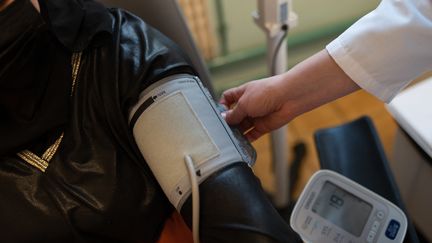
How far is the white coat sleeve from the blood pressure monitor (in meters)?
0.18

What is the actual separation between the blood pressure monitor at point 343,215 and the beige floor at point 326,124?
0.74 meters

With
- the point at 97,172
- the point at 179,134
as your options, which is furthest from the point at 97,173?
the point at 179,134

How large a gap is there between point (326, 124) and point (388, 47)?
101cm

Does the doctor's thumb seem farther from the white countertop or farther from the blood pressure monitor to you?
Answer: the white countertop

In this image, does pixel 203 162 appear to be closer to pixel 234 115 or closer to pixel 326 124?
pixel 234 115

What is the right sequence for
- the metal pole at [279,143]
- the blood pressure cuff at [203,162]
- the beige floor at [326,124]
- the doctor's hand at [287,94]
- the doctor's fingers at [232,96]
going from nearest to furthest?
1. the blood pressure cuff at [203,162]
2. the doctor's hand at [287,94]
3. the doctor's fingers at [232,96]
4. the metal pole at [279,143]
5. the beige floor at [326,124]

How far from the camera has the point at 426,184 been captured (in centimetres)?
92

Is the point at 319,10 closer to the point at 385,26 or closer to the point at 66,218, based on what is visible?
the point at 385,26

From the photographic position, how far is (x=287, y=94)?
27.4 inches

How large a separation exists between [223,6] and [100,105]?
87 cm

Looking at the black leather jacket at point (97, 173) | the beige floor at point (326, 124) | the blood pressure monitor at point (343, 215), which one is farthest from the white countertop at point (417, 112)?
the beige floor at point (326, 124)

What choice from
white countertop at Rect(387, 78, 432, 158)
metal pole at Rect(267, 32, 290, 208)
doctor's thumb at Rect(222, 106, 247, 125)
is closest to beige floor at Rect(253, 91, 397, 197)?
metal pole at Rect(267, 32, 290, 208)

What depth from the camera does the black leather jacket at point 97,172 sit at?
0.58 metres

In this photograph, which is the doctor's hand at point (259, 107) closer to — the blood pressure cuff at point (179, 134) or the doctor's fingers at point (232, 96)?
the doctor's fingers at point (232, 96)
